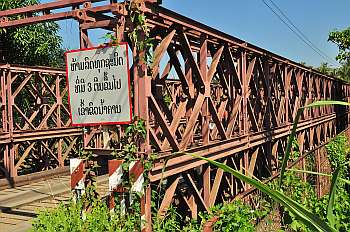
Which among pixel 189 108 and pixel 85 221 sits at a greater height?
pixel 189 108

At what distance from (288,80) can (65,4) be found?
27.3 ft

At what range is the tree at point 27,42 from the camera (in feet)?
59.3

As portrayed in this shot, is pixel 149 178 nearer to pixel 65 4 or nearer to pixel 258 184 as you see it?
pixel 65 4

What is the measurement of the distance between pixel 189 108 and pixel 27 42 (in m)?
13.7

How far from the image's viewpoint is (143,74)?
4.86 m

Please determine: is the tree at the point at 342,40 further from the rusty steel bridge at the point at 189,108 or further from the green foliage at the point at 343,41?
the rusty steel bridge at the point at 189,108

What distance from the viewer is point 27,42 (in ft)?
60.4

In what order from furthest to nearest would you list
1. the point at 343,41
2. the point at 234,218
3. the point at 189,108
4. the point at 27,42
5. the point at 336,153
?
the point at 343,41
the point at 27,42
the point at 336,153
the point at 189,108
the point at 234,218

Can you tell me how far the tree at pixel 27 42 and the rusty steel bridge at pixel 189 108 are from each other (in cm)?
353

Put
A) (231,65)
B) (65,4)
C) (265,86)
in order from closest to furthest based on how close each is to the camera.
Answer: (65,4) → (231,65) → (265,86)

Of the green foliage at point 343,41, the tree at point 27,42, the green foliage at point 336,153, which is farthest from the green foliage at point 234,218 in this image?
the green foliage at point 343,41

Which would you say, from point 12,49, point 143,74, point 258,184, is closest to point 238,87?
point 143,74

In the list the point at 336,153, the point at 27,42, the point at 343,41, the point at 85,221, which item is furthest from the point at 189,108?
the point at 343,41

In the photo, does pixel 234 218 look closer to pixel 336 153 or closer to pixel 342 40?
pixel 336 153
